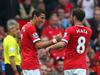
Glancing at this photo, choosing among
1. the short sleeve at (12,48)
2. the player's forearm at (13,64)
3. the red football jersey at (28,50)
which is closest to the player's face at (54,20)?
the short sleeve at (12,48)

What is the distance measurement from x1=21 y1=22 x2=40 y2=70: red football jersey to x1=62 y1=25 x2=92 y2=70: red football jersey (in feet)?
2.34

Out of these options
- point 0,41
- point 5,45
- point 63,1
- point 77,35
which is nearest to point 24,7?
point 63,1

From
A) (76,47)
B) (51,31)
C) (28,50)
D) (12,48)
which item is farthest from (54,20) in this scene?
(76,47)

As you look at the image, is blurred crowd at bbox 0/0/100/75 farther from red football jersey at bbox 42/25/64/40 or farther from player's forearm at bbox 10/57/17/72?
player's forearm at bbox 10/57/17/72

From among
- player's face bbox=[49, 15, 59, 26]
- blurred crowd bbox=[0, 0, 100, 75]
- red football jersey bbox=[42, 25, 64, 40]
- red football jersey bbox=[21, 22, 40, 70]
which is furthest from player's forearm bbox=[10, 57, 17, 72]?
player's face bbox=[49, 15, 59, 26]

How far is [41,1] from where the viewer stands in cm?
1908

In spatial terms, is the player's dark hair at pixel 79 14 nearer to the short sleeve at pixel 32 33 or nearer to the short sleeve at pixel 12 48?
the short sleeve at pixel 32 33

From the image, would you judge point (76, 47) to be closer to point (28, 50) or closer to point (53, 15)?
point (28, 50)

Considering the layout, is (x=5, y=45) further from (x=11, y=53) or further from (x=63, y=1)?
(x=63, y=1)

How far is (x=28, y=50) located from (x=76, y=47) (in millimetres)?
1050

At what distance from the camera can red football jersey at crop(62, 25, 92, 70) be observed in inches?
478

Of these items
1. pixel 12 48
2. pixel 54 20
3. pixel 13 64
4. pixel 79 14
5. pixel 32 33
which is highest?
pixel 54 20

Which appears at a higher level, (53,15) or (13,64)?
(53,15)

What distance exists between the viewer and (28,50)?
40.7 feet
